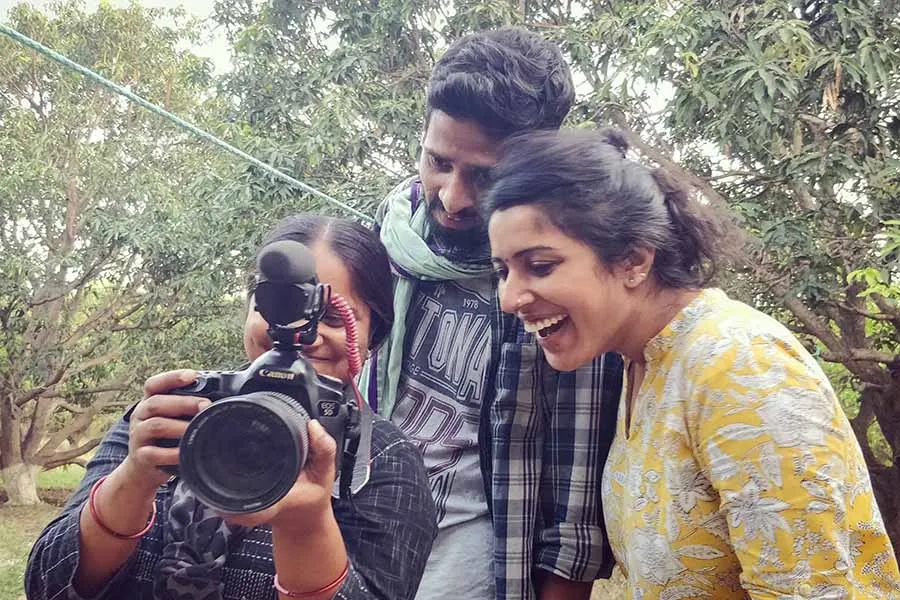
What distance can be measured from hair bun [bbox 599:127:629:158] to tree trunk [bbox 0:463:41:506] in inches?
229

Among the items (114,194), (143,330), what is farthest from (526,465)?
(143,330)

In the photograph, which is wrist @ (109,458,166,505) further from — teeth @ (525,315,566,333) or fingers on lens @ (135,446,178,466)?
teeth @ (525,315,566,333)

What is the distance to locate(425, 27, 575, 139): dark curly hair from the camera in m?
1.05

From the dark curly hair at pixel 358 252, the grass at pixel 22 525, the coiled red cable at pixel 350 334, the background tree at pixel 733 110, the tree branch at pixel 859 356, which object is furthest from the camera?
the grass at pixel 22 525

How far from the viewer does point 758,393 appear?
0.74 meters

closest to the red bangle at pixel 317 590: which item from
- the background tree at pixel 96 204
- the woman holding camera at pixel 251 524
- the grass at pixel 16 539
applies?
the woman holding camera at pixel 251 524

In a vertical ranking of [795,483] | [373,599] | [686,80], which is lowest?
[373,599]

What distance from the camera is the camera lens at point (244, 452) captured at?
A: 2.09 feet

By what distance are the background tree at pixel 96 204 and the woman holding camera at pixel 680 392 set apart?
3078mm

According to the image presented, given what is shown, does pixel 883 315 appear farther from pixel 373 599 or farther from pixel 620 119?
pixel 373 599

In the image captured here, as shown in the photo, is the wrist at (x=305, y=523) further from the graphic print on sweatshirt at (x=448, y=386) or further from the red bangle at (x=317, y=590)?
the graphic print on sweatshirt at (x=448, y=386)

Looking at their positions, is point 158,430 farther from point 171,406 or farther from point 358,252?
point 358,252

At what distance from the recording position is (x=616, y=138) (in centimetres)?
98

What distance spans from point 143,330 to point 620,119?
133 inches
